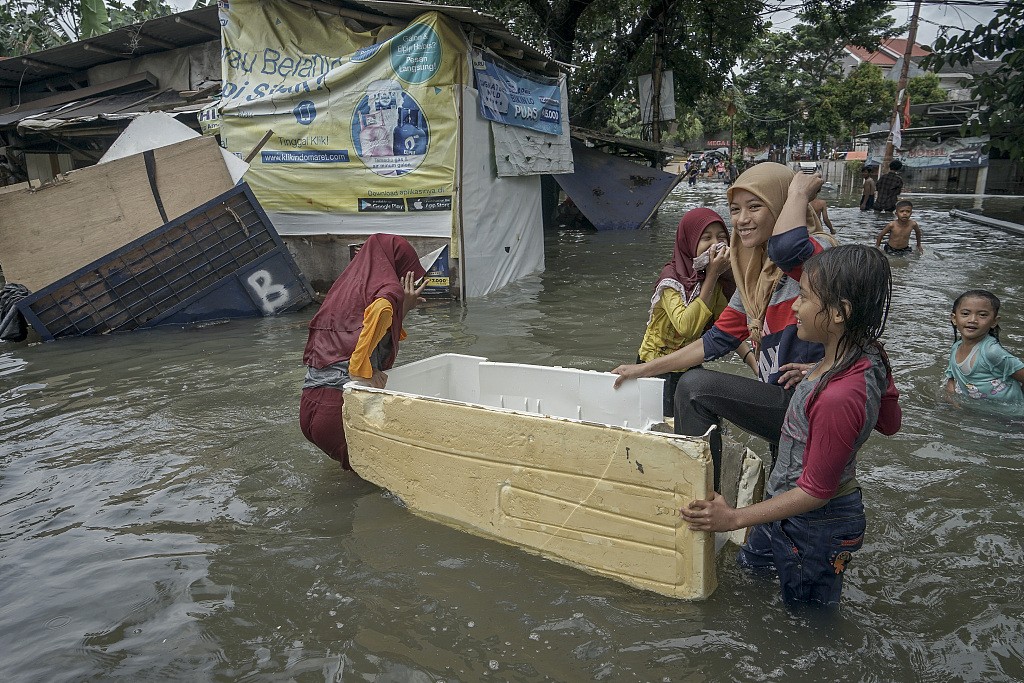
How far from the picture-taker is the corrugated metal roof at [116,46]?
10109mm

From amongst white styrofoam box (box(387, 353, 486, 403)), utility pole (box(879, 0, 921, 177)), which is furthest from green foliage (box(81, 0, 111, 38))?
utility pole (box(879, 0, 921, 177))

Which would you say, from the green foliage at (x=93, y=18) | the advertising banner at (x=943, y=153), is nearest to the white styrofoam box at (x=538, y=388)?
the green foliage at (x=93, y=18)

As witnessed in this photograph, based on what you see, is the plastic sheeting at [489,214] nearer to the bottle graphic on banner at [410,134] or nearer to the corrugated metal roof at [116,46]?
the bottle graphic on banner at [410,134]

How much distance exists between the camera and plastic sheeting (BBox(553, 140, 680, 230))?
641 inches

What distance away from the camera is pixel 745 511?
230 cm

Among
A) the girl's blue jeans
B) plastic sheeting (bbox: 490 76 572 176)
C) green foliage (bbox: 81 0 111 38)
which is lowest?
the girl's blue jeans

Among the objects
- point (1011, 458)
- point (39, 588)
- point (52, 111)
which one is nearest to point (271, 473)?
point (39, 588)

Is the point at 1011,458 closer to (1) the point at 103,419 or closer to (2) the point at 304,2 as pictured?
(1) the point at 103,419

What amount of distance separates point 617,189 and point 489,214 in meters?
8.19

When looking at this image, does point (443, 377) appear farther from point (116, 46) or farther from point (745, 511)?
point (116, 46)

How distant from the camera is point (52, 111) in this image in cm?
1097

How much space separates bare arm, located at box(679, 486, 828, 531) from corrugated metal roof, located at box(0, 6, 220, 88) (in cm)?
971

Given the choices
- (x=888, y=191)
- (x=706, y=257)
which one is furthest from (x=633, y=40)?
(x=706, y=257)

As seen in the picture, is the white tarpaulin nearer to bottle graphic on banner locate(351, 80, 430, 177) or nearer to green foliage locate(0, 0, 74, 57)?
bottle graphic on banner locate(351, 80, 430, 177)
